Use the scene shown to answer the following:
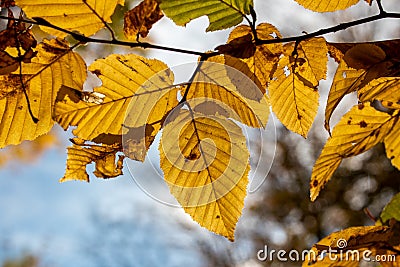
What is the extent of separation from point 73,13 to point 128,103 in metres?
0.07

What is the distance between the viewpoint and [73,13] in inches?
10.7

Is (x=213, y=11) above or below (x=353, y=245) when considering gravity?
above

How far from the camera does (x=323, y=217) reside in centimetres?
525

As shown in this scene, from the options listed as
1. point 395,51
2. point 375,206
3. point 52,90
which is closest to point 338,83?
point 395,51

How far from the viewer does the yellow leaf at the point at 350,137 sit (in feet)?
1.06

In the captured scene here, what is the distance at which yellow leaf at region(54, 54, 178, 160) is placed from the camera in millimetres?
299

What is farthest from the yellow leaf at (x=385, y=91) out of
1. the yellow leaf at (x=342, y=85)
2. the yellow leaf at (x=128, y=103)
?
the yellow leaf at (x=128, y=103)

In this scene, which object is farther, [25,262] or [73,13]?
[25,262]

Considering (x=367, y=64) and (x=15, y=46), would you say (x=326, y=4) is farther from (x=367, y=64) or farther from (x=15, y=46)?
(x=15, y=46)

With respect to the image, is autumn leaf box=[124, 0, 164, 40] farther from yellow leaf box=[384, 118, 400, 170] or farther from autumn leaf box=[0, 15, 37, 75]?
yellow leaf box=[384, 118, 400, 170]

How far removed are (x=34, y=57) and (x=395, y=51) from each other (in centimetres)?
22

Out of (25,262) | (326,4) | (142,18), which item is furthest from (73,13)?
(25,262)

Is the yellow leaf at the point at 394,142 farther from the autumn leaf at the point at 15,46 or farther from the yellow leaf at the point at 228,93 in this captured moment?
the autumn leaf at the point at 15,46

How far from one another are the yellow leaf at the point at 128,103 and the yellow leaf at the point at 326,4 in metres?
0.10
